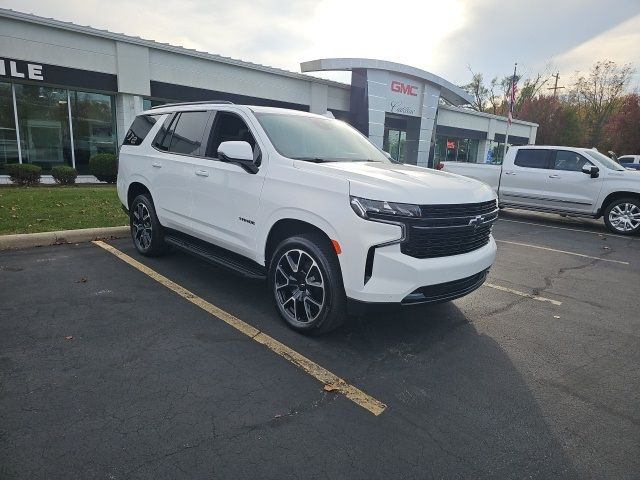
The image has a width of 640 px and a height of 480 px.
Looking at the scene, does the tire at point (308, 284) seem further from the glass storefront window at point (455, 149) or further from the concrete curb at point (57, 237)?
the glass storefront window at point (455, 149)

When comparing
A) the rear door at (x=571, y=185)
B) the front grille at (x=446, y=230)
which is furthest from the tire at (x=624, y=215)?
the front grille at (x=446, y=230)

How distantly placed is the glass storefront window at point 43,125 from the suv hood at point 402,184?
1472 centimetres

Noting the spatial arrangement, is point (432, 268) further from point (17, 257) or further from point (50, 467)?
point (17, 257)

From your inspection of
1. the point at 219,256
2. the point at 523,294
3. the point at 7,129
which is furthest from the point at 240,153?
the point at 7,129

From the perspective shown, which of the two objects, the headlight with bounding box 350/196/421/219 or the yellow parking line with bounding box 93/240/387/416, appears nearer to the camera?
the yellow parking line with bounding box 93/240/387/416

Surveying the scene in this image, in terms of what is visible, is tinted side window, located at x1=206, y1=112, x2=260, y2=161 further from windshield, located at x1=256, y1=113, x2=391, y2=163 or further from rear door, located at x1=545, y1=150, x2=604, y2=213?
rear door, located at x1=545, y1=150, x2=604, y2=213

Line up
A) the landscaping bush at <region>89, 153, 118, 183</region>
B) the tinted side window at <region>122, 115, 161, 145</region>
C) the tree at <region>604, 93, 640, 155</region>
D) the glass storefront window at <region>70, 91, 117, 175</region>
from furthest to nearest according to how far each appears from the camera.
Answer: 1. the tree at <region>604, 93, 640, 155</region>
2. the glass storefront window at <region>70, 91, 117, 175</region>
3. the landscaping bush at <region>89, 153, 118, 183</region>
4. the tinted side window at <region>122, 115, 161, 145</region>

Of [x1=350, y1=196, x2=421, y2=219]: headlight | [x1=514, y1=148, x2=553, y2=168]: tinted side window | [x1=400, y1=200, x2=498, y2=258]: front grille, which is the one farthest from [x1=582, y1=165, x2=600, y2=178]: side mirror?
[x1=350, y1=196, x2=421, y2=219]: headlight

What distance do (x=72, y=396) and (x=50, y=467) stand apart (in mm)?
660

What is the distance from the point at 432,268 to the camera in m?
3.38

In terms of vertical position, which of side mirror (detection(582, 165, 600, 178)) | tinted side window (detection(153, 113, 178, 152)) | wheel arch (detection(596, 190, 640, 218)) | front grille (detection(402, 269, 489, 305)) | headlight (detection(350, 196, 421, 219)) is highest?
tinted side window (detection(153, 113, 178, 152))

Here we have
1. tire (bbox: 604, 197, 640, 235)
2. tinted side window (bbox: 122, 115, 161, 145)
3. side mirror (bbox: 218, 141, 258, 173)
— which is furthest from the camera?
tire (bbox: 604, 197, 640, 235)

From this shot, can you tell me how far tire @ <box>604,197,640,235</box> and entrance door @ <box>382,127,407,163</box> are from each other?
55.7ft

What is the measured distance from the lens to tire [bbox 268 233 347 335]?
11.6 feet
